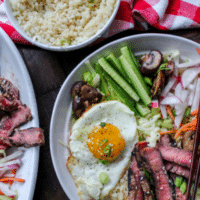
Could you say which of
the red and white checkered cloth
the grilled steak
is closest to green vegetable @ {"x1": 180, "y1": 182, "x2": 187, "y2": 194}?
the grilled steak

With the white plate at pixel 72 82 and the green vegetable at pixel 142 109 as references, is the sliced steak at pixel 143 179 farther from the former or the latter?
the white plate at pixel 72 82

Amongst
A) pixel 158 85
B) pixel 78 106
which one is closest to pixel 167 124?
pixel 158 85

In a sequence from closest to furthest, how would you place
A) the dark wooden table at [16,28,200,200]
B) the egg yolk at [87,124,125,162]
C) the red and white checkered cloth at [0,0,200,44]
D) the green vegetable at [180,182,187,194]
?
the green vegetable at [180,182,187,194] → the egg yolk at [87,124,125,162] → the red and white checkered cloth at [0,0,200,44] → the dark wooden table at [16,28,200,200]

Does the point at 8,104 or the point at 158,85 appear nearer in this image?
the point at 158,85

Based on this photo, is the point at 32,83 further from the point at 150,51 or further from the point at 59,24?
the point at 150,51

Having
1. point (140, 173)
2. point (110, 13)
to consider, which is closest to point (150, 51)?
point (110, 13)

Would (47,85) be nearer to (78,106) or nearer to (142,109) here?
(78,106)

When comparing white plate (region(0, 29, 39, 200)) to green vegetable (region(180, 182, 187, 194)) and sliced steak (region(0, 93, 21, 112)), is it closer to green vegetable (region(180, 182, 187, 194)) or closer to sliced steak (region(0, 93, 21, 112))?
sliced steak (region(0, 93, 21, 112))
